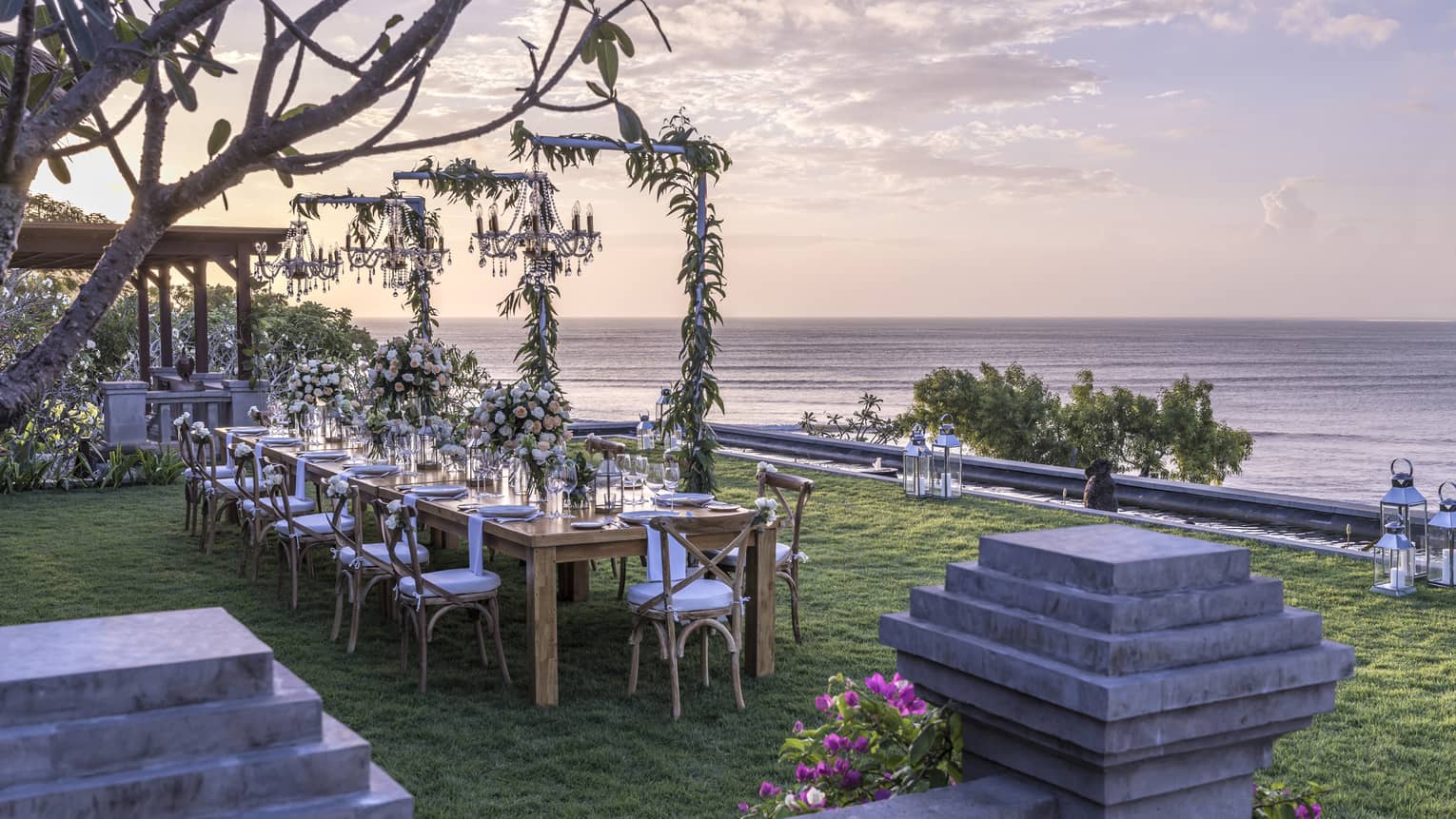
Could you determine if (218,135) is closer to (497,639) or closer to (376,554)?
(497,639)

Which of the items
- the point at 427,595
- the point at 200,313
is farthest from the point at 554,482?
the point at 200,313

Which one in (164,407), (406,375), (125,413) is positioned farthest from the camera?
(164,407)

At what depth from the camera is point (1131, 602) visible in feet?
5.56

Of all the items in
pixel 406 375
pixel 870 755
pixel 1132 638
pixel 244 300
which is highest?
pixel 244 300

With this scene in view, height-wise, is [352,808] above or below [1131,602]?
below

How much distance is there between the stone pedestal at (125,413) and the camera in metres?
12.8

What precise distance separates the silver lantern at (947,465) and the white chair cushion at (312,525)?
5287mm

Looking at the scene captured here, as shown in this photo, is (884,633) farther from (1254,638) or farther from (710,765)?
(710,765)

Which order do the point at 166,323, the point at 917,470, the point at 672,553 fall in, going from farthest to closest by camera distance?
the point at 166,323 → the point at 917,470 → the point at 672,553

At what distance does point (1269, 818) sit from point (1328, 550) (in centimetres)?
720

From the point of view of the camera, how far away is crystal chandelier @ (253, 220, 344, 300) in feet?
36.1

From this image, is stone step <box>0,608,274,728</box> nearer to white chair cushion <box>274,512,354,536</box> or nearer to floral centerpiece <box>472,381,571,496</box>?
floral centerpiece <box>472,381,571,496</box>

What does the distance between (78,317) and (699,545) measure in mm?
4240

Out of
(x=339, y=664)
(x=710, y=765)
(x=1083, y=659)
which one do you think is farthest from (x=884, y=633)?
(x=339, y=664)
